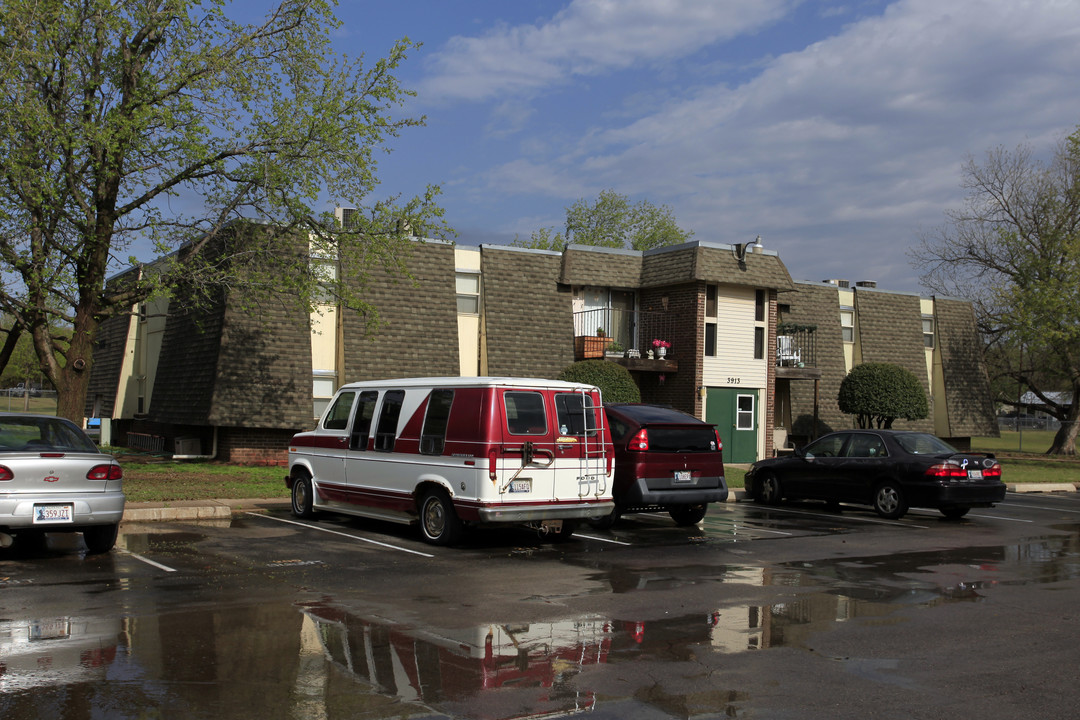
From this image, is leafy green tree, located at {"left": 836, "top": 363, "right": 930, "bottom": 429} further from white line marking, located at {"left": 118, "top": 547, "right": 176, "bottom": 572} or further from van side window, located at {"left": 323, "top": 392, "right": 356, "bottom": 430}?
white line marking, located at {"left": 118, "top": 547, "right": 176, "bottom": 572}

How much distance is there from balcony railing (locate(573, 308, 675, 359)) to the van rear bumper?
1466cm

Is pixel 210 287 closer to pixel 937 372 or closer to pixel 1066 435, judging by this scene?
pixel 937 372

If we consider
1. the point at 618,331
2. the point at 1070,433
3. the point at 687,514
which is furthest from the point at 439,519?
the point at 1070,433

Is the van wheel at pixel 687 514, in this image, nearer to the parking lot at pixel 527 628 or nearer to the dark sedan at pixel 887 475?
the parking lot at pixel 527 628

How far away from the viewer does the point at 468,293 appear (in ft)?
87.8

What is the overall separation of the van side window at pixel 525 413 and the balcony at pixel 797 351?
60.2ft

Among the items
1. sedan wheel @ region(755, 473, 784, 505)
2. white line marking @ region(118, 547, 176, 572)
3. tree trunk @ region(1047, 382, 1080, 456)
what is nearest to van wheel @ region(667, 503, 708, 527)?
sedan wheel @ region(755, 473, 784, 505)

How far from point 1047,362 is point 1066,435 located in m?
3.55

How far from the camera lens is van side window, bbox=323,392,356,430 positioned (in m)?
13.8

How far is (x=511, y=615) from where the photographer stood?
8188mm

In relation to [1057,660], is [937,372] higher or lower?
higher

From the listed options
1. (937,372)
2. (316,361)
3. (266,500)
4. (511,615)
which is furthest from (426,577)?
(937,372)

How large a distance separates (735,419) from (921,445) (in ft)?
35.8

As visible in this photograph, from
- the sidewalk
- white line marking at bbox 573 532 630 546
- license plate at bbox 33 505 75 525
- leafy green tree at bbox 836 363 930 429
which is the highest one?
leafy green tree at bbox 836 363 930 429
